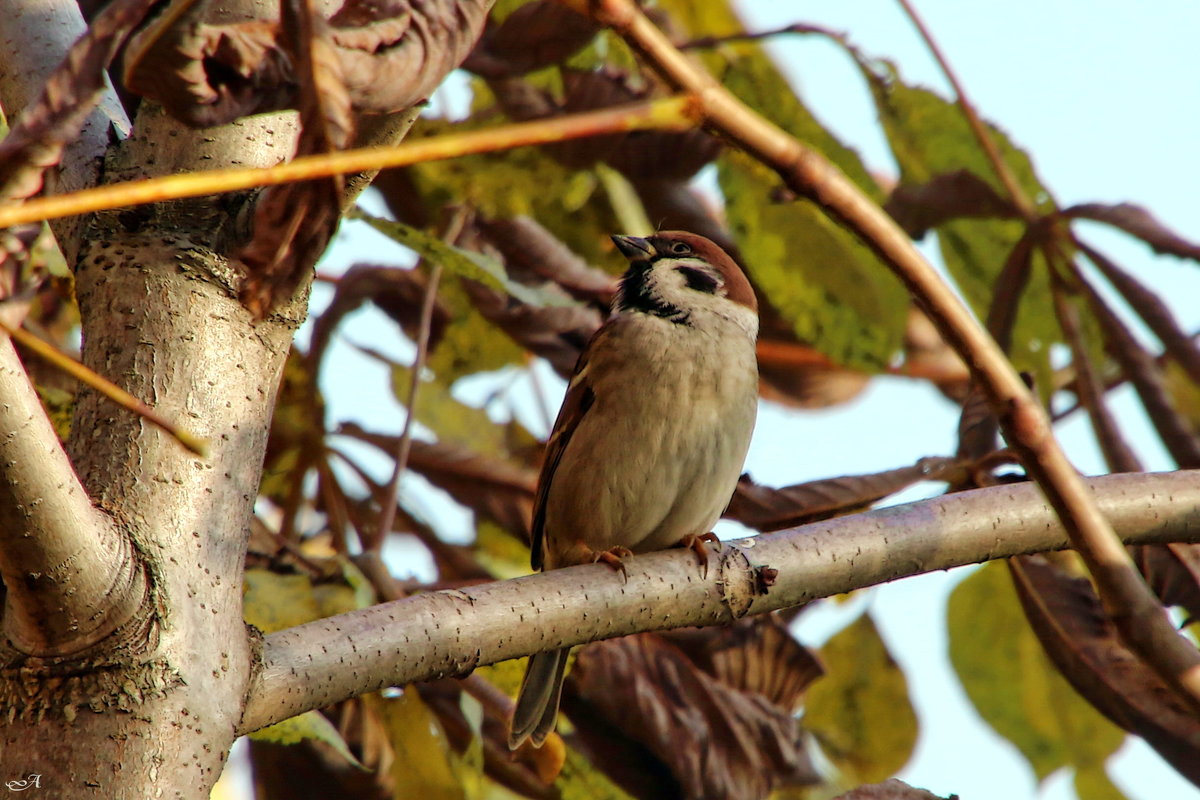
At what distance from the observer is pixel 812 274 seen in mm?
2701

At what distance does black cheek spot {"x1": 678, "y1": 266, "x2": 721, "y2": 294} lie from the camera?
3182 millimetres

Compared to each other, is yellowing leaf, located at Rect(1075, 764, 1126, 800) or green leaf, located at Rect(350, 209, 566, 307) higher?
green leaf, located at Rect(350, 209, 566, 307)

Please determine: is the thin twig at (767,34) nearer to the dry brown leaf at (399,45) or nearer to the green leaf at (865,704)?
the green leaf at (865,704)

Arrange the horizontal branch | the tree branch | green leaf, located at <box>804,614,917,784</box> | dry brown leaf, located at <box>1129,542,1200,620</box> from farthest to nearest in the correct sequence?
green leaf, located at <box>804,614,917,784</box>, dry brown leaf, located at <box>1129,542,1200,620</box>, the horizontal branch, the tree branch

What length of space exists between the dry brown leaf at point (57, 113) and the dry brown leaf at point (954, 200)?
78.3 inches

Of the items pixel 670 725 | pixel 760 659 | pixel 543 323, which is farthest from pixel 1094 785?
pixel 543 323

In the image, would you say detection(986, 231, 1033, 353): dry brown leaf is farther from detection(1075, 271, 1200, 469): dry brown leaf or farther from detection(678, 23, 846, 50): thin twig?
A: detection(678, 23, 846, 50): thin twig

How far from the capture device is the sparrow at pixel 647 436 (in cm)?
283

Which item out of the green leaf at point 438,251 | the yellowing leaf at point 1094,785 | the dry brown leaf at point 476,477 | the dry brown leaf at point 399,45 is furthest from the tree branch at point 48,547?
the yellowing leaf at point 1094,785

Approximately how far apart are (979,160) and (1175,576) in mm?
1018

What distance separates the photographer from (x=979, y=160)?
271 centimetres

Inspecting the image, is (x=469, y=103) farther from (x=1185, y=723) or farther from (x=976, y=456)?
(x=1185, y=723)

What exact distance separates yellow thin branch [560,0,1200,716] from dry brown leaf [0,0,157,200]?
29 centimetres

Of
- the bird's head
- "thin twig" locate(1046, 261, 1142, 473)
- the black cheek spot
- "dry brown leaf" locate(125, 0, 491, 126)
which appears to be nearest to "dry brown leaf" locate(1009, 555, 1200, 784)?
"thin twig" locate(1046, 261, 1142, 473)
